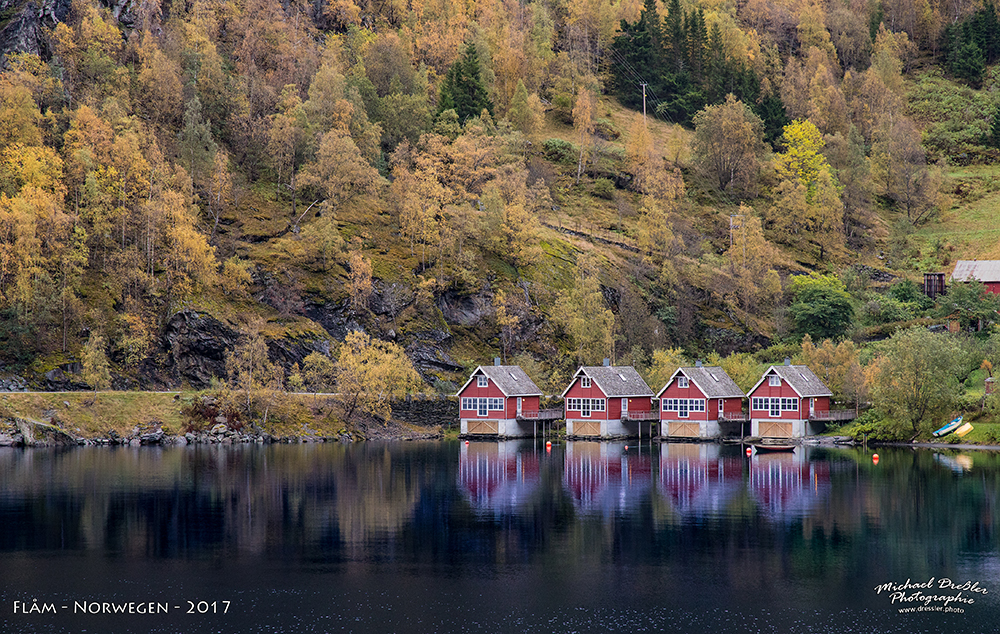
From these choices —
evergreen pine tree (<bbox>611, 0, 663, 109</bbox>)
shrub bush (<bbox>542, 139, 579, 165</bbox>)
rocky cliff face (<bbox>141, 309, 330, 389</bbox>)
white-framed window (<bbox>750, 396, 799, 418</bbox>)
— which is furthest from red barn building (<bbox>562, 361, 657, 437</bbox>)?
evergreen pine tree (<bbox>611, 0, 663, 109</bbox>)

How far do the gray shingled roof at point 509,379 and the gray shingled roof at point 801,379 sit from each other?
73.0ft

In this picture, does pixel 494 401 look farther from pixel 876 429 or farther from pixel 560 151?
pixel 560 151

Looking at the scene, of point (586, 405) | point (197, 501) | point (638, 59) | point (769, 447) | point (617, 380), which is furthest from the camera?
point (638, 59)

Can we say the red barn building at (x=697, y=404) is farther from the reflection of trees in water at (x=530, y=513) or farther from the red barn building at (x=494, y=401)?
the reflection of trees in water at (x=530, y=513)

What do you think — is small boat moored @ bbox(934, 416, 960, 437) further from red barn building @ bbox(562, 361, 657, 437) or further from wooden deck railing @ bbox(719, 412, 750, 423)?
red barn building @ bbox(562, 361, 657, 437)

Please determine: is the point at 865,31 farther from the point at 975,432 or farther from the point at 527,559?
the point at 527,559

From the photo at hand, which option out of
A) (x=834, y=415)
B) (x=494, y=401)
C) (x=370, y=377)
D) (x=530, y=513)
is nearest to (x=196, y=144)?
(x=370, y=377)

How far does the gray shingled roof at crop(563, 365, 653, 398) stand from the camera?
101 metres

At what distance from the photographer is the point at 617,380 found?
102875 mm

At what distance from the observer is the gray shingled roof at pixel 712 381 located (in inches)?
3907

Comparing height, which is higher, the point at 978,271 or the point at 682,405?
the point at 978,271

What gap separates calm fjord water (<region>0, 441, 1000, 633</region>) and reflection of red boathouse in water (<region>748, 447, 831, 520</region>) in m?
0.41

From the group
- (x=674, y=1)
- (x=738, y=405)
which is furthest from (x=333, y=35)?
(x=738, y=405)

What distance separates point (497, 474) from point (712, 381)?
121 feet
